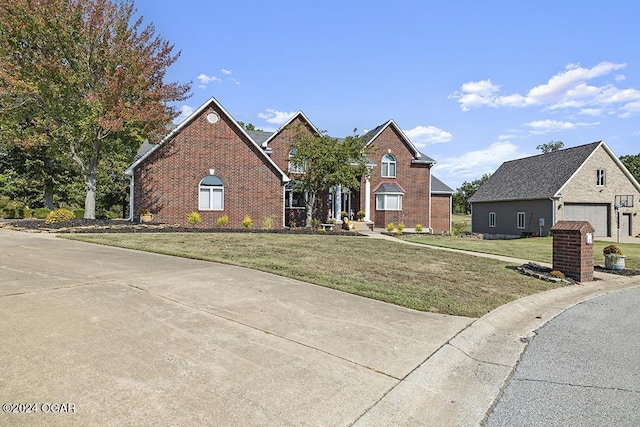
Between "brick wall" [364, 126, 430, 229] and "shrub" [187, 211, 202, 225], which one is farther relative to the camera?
"brick wall" [364, 126, 430, 229]

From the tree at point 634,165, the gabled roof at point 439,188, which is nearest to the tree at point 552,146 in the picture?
the tree at point 634,165

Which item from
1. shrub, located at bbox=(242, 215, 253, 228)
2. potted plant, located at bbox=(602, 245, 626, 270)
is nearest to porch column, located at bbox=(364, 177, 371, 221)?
shrub, located at bbox=(242, 215, 253, 228)

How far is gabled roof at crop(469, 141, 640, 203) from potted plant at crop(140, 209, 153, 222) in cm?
2750

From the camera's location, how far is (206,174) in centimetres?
2095

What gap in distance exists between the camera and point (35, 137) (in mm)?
18000

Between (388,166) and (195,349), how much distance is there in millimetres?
27106

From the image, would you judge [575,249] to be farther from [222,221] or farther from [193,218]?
[193,218]

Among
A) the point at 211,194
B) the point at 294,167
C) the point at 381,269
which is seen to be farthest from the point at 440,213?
the point at 381,269

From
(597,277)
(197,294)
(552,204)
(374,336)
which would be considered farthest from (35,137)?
(552,204)

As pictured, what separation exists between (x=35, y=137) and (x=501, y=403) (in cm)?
2171

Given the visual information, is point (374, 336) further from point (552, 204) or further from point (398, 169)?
point (552, 204)

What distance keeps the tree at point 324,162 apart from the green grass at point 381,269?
8957mm

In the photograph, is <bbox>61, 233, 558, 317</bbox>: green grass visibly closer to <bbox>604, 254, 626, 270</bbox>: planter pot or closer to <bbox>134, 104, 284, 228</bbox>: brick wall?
<bbox>604, 254, 626, 270</bbox>: planter pot

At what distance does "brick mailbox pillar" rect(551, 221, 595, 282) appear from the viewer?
9.91 m
